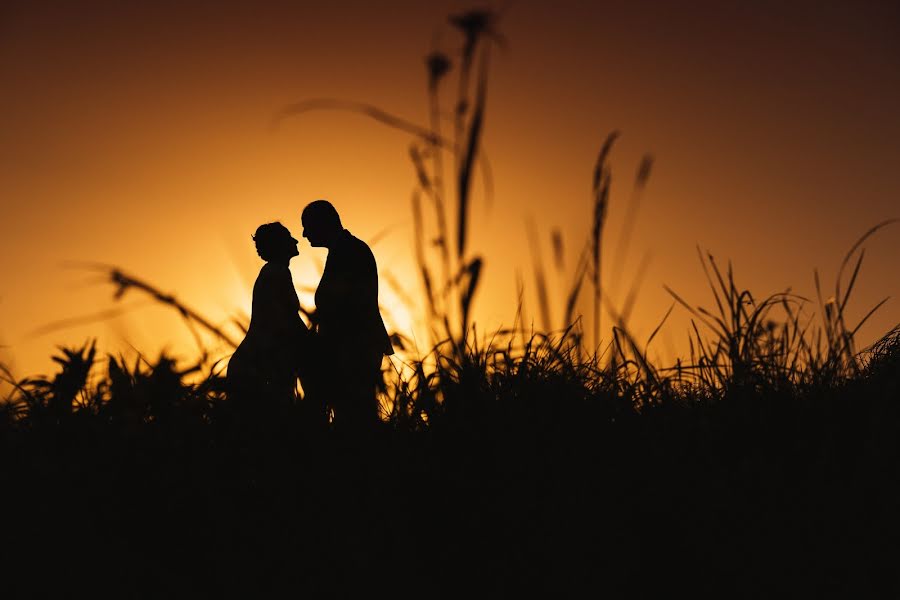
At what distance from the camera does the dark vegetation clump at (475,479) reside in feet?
→ 4.36

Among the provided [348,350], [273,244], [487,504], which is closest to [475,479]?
[487,504]

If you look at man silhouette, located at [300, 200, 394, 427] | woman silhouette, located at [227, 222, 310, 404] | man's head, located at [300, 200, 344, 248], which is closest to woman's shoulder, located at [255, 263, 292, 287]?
man's head, located at [300, 200, 344, 248]

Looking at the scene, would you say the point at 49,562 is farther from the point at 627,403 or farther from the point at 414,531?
the point at 627,403

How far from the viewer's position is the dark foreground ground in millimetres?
1359

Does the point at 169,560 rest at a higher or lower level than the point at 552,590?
higher

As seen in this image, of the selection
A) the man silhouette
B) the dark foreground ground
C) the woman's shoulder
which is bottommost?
the dark foreground ground

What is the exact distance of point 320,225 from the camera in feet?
12.8

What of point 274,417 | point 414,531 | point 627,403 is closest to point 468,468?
point 414,531

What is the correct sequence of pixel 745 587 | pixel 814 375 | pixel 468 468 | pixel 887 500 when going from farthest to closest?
pixel 814 375 < pixel 468 468 < pixel 887 500 < pixel 745 587

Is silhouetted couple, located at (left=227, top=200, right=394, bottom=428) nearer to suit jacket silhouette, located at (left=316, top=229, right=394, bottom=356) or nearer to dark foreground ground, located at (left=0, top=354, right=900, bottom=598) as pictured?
suit jacket silhouette, located at (left=316, top=229, right=394, bottom=356)

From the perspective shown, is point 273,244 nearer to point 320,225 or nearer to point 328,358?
point 320,225

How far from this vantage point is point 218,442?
81.0 inches

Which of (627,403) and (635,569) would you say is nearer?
(635,569)

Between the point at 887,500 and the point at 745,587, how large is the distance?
0.43 meters
